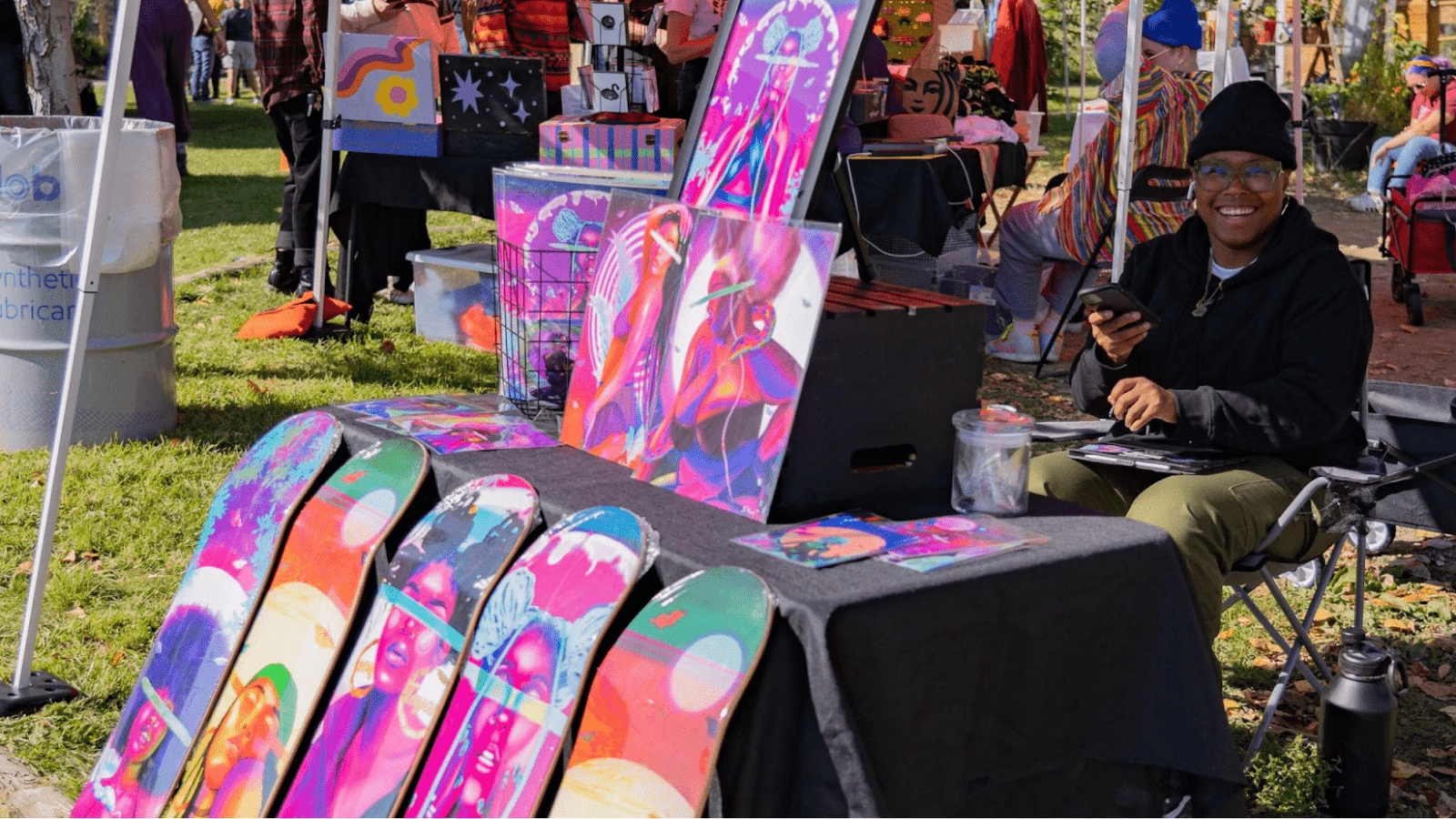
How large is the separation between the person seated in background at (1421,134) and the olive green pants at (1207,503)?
312 inches

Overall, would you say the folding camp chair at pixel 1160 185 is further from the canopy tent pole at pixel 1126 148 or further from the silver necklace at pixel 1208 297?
the silver necklace at pixel 1208 297

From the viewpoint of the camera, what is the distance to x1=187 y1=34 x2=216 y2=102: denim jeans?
2302 cm

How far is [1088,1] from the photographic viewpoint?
76.7ft

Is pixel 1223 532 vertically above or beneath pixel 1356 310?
beneath

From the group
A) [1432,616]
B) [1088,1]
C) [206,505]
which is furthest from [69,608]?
[1088,1]

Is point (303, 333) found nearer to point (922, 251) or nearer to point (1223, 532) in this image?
point (922, 251)

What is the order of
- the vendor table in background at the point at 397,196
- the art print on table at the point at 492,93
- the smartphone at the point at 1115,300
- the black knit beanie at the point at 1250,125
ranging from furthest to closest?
the vendor table in background at the point at 397,196
the art print on table at the point at 492,93
the black knit beanie at the point at 1250,125
the smartphone at the point at 1115,300

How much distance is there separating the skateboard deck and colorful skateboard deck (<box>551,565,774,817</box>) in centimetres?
93

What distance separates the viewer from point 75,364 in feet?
10.5

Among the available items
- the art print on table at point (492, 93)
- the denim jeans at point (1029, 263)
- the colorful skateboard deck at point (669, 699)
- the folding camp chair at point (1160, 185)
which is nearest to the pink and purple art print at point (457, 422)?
the colorful skateboard deck at point (669, 699)

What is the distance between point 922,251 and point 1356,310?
3.82 metres

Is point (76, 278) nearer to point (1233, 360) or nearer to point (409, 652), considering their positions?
point (409, 652)

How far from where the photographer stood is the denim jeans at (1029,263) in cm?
694

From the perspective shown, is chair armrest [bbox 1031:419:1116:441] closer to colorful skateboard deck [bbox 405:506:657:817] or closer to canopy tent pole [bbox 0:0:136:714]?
colorful skateboard deck [bbox 405:506:657:817]
